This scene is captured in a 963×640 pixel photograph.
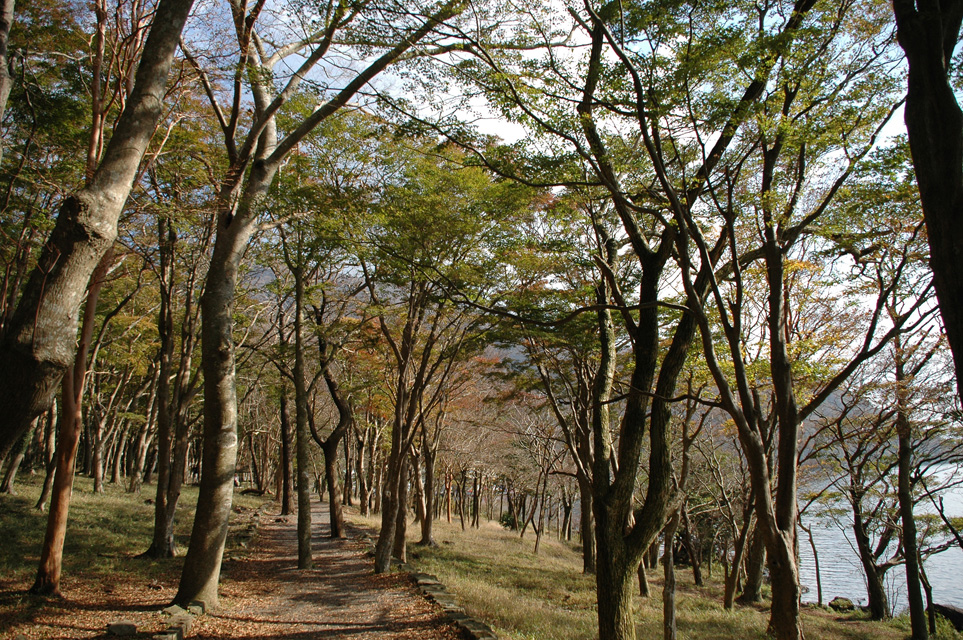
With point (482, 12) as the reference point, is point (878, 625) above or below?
below

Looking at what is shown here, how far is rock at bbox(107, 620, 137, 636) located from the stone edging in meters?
3.36

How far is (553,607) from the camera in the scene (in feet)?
32.2

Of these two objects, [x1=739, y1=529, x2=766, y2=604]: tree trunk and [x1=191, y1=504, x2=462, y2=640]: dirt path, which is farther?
[x1=739, y1=529, x2=766, y2=604]: tree trunk

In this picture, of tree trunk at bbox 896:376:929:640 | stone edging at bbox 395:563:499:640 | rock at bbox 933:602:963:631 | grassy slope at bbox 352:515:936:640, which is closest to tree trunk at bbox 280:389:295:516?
grassy slope at bbox 352:515:936:640

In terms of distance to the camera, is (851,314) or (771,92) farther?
(851,314)

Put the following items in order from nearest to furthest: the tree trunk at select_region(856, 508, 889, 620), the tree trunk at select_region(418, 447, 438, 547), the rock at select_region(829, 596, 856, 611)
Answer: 1. the tree trunk at select_region(856, 508, 889, 620)
2. the tree trunk at select_region(418, 447, 438, 547)
3. the rock at select_region(829, 596, 856, 611)

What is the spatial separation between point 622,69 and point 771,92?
1583 millimetres

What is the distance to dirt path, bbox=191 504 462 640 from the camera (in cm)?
615

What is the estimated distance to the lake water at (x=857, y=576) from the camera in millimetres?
22511

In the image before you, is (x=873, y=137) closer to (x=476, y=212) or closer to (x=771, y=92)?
(x=771, y=92)

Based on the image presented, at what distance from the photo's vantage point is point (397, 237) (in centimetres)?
895

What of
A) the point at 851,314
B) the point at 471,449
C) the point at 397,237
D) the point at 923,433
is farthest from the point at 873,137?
the point at 471,449

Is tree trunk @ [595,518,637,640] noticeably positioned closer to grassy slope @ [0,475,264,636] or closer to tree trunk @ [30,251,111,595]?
grassy slope @ [0,475,264,636]

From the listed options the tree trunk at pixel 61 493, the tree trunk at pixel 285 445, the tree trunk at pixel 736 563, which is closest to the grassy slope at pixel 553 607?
the tree trunk at pixel 736 563
